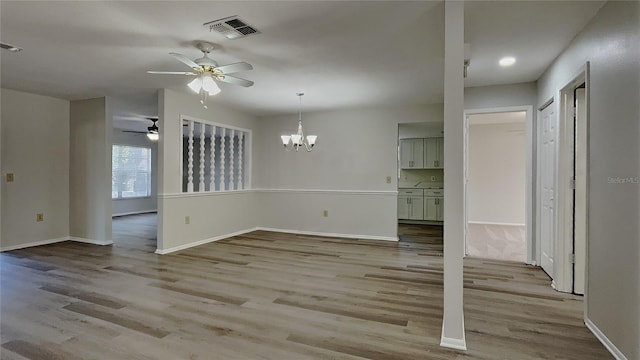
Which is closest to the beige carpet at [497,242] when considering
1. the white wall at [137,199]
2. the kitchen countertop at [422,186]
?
the kitchen countertop at [422,186]

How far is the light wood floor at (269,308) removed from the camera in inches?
82.5

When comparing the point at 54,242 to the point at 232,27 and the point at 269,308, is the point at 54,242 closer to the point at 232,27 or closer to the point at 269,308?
the point at 269,308

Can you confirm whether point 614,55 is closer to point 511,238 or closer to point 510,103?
point 510,103

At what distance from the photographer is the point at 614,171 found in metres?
2.10

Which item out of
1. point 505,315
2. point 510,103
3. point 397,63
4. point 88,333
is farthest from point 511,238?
point 88,333

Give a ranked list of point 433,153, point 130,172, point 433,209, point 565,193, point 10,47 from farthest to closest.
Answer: point 130,172
point 433,153
point 433,209
point 565,193
point 10,47

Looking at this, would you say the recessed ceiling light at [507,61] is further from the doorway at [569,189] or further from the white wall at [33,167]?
the white wall at [33,167]

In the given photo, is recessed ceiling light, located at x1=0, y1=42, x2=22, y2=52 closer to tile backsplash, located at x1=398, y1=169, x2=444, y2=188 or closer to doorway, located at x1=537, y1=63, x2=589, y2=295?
doorway, located at x1=537, y1=63, x2=589, y2=295

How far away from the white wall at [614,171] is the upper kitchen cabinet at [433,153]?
500 centimetres

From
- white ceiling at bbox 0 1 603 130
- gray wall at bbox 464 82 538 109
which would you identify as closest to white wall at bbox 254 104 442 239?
gray wall at bbox 464 82 538 109

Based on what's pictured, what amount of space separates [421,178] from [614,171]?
5884 millimetres

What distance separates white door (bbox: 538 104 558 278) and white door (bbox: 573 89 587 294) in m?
0.24

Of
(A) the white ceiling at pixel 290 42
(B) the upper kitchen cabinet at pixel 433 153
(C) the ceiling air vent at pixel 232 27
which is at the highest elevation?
(A) the white ceiling at pixel 290 42

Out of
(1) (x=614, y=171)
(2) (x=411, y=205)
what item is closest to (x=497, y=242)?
(2) (x=411, y=205)
